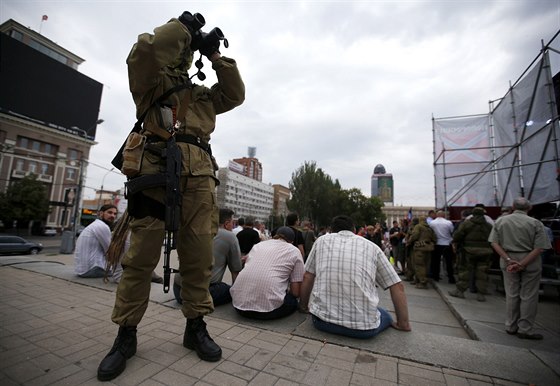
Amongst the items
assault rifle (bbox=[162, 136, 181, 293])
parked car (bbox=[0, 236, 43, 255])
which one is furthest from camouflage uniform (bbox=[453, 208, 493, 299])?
parked car (bbox=[0, 236, 43, 255])

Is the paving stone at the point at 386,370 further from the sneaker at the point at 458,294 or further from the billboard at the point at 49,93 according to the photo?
the billboard at the point at 49,93

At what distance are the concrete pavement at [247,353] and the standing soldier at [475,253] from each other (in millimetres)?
1988

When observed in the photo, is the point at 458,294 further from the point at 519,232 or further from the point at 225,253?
the point at 225,253

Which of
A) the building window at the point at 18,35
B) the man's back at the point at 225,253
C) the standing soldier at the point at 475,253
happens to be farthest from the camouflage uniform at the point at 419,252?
the building window at the point at 18,35

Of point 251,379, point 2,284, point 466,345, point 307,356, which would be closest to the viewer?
point 251,379

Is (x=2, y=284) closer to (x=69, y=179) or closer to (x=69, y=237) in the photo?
(x=69, y=237)

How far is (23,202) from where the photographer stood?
26828 millimetres

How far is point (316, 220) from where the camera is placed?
46188 millimetres

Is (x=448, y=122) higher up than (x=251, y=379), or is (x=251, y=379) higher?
(x=448, y=122)

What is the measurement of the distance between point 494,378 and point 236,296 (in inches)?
86.4

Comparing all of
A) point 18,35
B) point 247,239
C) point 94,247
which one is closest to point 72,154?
point 18,35

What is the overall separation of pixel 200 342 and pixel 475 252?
5.47m

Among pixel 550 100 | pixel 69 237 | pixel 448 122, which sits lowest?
pixel 69 237

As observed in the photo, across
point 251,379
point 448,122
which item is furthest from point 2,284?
point 448,122
